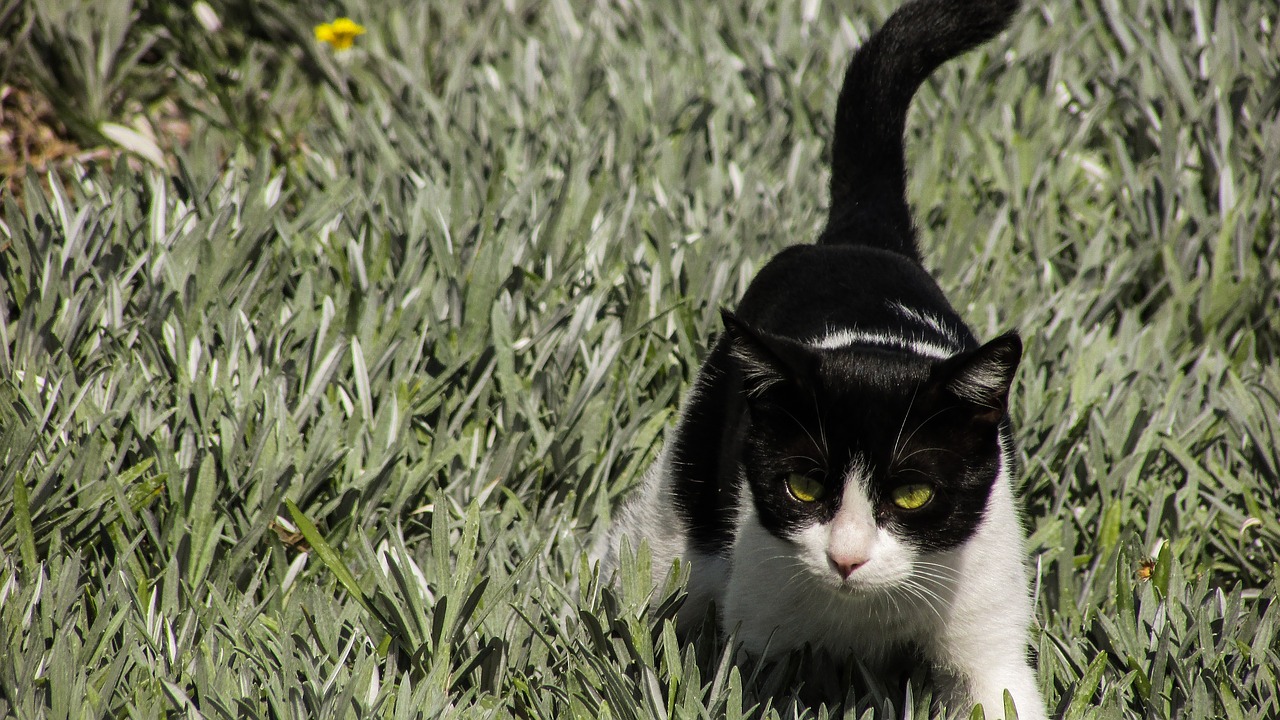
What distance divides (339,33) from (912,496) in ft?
10.1

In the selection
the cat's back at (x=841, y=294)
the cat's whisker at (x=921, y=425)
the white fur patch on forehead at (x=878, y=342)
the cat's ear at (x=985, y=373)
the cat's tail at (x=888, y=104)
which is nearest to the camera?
the cat's ear at (x=985, y=373)

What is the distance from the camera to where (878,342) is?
2.39 meters

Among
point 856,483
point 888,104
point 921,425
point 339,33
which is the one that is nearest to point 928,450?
point 921,425

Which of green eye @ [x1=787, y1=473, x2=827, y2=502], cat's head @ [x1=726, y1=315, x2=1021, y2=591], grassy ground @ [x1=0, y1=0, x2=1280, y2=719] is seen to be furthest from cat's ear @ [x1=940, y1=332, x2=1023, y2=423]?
grassy ground @ [x1=0, y1=0, x2=1280, y2=719]

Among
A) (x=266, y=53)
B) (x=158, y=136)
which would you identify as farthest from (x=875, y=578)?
(x=266, y=53)

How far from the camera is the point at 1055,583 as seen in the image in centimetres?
272

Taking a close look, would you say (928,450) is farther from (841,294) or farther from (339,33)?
(339,33)

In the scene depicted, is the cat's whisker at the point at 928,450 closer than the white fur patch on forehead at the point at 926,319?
Yes

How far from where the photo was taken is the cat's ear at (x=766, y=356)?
6.62 feet

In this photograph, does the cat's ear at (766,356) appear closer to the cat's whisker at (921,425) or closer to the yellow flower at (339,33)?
the cat's whisker at (921,425)

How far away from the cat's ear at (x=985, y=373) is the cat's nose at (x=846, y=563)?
0.33 metres

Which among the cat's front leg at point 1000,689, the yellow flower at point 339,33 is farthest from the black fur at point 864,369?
the yellow flower at point 339,33

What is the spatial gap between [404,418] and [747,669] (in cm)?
105

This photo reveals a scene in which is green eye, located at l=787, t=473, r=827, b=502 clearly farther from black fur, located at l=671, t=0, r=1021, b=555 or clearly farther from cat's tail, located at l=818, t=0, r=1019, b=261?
cat's tail, located at l=818, t=0, r=1019, b=261
